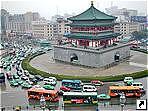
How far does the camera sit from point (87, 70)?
24.8 metres

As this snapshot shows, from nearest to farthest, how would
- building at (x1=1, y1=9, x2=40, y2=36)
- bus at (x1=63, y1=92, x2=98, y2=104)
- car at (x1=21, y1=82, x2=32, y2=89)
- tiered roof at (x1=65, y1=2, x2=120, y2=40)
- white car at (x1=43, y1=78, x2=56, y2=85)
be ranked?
bus at (x1=63, y1=92, x2=98, y2=104) → car at (x1=21, y1=82, x2=32, y2=89) → white car at (x1=43, y1=78, x2=56, y2=85) → tiered roof at (x1=65, y1=2, x2=120, y2=40) → building at (x1=1, y1=9, x2=40, y2=36)

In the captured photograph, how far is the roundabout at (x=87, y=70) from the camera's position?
73.2ft

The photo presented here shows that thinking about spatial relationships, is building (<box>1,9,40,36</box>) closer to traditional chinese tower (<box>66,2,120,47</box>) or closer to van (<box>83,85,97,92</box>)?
traditional chinese tower (<box>66,2,120,47</box>)

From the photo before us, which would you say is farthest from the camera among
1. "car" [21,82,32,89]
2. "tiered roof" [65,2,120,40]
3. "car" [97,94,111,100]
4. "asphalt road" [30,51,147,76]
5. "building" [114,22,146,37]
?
"building" [114,22,146,37]

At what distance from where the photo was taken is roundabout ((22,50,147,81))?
22.3 m

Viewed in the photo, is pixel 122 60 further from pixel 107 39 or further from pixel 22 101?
pixel 22 101

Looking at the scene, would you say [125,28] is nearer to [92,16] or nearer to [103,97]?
[92,16]

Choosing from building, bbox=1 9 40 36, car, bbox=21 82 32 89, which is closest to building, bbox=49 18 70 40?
building, bbox=1 9 40 36

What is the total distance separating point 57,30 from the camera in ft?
167

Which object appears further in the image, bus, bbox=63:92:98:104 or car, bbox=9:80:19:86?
car, bbox=9:80:19:86

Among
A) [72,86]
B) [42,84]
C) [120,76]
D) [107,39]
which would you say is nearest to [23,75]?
[42,84]

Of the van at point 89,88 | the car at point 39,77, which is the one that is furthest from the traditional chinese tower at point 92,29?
the van at point 89,88

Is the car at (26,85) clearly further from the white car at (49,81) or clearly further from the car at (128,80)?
the car at (128,80)

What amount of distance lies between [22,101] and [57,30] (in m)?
34.1
